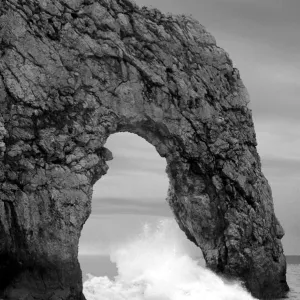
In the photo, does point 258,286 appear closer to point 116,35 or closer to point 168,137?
point 168,137

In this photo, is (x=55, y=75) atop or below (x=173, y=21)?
below

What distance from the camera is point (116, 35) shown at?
47.9 m

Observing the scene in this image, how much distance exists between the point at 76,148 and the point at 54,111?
3.22m

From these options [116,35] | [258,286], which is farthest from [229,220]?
[116,35]

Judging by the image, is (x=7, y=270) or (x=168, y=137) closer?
(x=7, y=270)

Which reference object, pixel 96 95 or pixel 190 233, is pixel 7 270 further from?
pixel 190 233

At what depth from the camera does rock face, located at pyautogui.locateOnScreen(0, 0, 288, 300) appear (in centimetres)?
4184

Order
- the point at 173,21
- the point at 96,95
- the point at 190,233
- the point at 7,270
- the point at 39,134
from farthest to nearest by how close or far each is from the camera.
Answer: the point at 190,233
the point at 173,21
the point at 96,95
the point at 39,134
the point at 7,270

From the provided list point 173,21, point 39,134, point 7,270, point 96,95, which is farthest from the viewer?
point 173,21

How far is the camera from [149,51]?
4962cm

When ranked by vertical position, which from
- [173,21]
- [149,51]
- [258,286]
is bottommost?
[258,286]

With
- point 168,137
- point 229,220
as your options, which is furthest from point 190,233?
point 168,137

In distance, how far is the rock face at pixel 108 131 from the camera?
4184 cm

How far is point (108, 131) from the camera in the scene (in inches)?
1847
